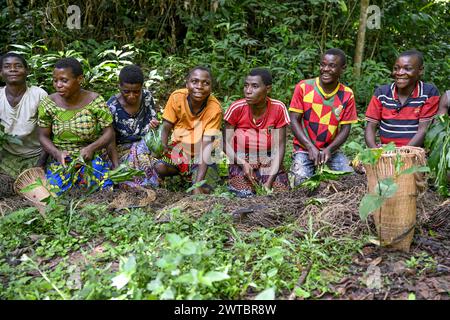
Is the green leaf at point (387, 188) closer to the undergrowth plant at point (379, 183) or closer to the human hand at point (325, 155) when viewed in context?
the undergrowth plant at point (379, 183)

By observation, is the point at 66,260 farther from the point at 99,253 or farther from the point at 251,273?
the point at 251,273

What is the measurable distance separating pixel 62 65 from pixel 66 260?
1.97m

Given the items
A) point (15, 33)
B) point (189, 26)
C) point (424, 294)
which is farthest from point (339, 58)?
point (15, 33)

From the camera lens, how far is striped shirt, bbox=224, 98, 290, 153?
4.76 m

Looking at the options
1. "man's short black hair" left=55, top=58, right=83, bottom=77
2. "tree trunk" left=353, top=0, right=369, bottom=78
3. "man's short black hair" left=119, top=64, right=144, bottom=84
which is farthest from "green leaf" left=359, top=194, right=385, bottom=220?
"tree trunk" left=353, top=0, right=369, bottom=78

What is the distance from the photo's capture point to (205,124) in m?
4.70

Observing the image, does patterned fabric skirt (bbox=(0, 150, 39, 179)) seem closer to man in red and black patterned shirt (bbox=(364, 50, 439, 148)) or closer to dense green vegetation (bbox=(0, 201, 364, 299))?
dense green vegetation (bbox=(0, 201, 364, 299))

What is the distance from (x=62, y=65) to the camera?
4406 mm

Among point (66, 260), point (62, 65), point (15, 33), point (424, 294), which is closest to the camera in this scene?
point (424, 294)

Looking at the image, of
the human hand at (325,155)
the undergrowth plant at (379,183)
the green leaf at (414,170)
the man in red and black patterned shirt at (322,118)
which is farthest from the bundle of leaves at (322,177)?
the green leaf at (414,170)

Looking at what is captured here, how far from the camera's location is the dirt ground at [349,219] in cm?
282

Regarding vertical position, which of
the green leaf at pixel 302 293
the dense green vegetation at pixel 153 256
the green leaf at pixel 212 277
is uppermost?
the green leaf at pixel 212 277

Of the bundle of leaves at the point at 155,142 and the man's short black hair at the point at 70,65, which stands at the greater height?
the man's short black hair at the point at 70,65

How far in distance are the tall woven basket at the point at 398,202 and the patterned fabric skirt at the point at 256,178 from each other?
5.37 feet
